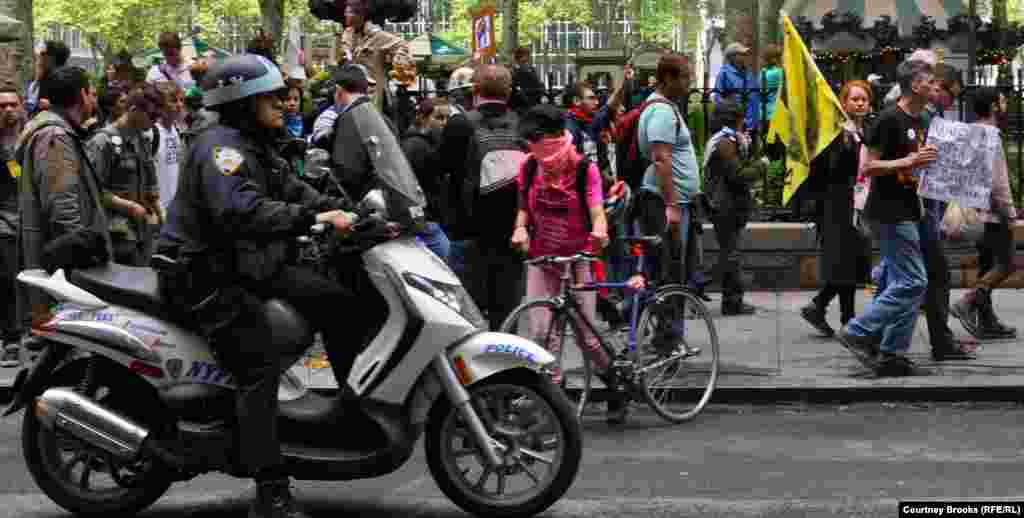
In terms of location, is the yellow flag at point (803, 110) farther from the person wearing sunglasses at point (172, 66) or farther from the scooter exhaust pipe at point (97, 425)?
the person wearing sunglasses at point (172, 66)

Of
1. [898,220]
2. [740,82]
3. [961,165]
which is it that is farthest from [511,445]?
[740,82]

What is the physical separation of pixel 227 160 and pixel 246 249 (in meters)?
0.33

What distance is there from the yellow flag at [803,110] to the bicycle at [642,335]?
193 centimetres

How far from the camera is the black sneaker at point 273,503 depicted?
637 cm

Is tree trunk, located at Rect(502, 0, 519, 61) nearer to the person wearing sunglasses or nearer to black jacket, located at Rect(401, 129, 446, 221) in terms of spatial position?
the person wearing sunglasses

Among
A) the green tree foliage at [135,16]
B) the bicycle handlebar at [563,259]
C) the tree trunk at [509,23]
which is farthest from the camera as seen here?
the green tree foliage at [135,16]

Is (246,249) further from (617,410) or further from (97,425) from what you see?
(617,410)

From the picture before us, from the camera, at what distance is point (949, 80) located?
35.2ft

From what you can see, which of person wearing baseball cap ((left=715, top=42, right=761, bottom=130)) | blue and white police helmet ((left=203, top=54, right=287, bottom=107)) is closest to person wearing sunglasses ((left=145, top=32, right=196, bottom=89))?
person wearing baseball cap ((left=715, top=42, right=761, bottom=130))

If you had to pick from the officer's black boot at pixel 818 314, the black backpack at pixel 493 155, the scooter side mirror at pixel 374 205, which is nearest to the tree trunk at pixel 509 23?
the officer's black boot at pixel 818 314

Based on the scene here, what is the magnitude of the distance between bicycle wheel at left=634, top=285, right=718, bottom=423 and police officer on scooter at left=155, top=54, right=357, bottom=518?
259cm

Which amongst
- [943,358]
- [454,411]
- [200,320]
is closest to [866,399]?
[943,358]

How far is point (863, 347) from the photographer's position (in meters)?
9.74

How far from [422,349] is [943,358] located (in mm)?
4821
